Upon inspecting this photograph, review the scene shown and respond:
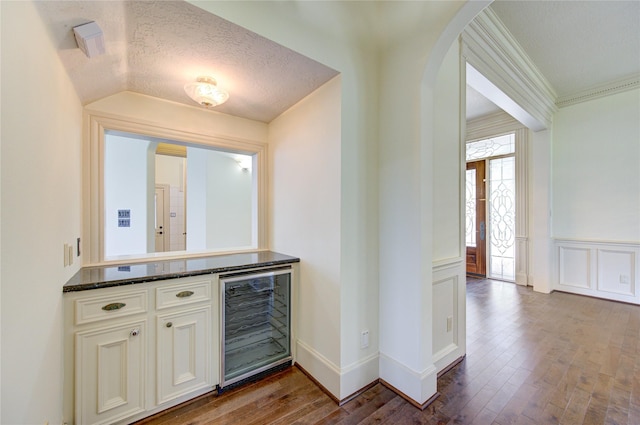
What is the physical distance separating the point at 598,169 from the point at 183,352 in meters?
5.62

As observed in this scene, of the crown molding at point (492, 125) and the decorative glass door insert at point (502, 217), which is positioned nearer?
the crown molding at point (492, 125)

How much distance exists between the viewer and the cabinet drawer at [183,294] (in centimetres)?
162

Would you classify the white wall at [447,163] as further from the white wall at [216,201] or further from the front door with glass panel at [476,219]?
the front door with glass panel at [476,219]

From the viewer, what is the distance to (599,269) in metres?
3.78

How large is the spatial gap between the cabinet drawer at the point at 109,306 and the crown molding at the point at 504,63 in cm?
310

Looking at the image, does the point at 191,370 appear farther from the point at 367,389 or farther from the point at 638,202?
the point at 638,202

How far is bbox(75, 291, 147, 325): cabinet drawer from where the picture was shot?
4.61 ft

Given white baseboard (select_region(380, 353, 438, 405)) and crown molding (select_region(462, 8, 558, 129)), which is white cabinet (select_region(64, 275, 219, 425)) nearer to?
white baseboard (select_region(380, 353, 438, 405))

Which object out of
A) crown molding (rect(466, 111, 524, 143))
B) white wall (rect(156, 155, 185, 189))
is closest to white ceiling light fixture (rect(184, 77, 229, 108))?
crown molding (rect(466, 111, 524, 143))

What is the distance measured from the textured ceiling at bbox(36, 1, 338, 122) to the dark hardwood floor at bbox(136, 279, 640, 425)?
2119 mm

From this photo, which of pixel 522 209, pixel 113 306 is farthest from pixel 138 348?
pixel 522 209

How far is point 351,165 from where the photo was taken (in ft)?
5.90

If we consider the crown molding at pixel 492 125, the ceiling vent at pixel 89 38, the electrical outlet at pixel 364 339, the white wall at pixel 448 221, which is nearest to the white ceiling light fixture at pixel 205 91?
the ceiling vent at pixel 89 38

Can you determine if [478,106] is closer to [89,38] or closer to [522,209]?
[522,209]
